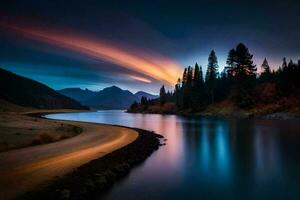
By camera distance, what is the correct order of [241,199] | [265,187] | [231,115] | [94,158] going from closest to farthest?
[241,199]
[265,187]
[94,158]
[231,115]

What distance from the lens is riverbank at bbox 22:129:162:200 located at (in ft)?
41.0

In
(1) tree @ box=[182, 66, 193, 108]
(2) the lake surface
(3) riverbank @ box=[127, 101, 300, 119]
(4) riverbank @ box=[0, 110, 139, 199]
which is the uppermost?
(1) tree @ box=[182, 66, 193, 108]

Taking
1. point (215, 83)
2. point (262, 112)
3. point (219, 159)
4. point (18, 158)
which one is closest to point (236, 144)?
point (219, 159)

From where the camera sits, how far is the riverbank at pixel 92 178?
12.5 meters

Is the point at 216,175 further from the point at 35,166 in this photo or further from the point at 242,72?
the point at 242,72

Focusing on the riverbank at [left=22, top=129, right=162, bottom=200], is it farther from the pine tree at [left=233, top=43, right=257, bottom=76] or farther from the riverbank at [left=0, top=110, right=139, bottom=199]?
the pine tree at [left=233, top=43, right=257, bottom=76]

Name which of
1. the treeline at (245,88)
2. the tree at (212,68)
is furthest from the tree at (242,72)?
the tree at (212,68)

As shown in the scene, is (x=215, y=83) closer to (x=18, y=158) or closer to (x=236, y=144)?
(x=236, y=144)

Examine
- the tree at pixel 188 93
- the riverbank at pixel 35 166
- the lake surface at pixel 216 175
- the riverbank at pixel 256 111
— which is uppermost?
the tree at pixel 188 93

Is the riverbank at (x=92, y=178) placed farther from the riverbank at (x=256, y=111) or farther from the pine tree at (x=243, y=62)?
the pine tree at (x=243, y=62)

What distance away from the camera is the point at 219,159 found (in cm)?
2505

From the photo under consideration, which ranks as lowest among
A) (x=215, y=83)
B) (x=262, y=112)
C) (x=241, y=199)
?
(x=241, y=199)

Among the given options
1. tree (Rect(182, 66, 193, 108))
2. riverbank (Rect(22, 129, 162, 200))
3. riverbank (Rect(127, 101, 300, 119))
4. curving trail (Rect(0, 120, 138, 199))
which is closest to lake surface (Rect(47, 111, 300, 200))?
riverbank (Rect(22, 129, 162, 200))

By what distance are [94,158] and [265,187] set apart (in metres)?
12.0
